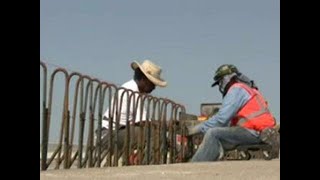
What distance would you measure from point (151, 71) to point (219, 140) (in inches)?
77.5

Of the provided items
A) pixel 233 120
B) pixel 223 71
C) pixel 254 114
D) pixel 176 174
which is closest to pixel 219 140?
pixel 233 120

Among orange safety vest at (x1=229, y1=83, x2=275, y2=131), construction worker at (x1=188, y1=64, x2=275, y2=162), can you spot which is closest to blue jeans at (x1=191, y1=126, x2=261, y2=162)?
construction worker at (x1=188, y1=64, x2=275, y2=162)

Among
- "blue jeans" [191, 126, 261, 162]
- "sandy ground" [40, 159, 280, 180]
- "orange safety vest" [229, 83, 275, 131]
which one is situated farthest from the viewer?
"orange safety vest" [229, 83, 275, 131]

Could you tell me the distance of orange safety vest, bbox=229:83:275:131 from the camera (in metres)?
10.2

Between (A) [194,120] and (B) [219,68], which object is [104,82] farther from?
(A) [194,120]

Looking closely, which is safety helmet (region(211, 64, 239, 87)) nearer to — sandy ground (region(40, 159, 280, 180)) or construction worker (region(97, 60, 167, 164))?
construction worker (region(97, 60, 167, 164))

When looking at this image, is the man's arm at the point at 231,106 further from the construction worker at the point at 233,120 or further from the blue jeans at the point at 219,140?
the blue jeans at the point at 219,140

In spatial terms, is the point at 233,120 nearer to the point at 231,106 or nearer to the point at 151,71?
the point at 231,106

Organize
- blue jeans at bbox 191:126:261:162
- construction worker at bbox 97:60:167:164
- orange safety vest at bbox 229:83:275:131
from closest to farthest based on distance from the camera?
construction worker at bbox 97:60:167:164, blue jeans at bbox 191:126:261:162, orange safety vest at bbox 229:83:275:131

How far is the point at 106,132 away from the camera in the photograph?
9.34 metres

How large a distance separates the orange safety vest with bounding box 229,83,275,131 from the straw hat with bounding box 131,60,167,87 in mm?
1415
